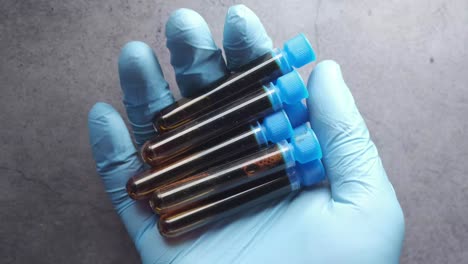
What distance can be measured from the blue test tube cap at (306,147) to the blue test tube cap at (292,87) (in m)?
0.10

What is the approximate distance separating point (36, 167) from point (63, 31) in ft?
1.62

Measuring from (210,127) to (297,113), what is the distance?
0.28 meters

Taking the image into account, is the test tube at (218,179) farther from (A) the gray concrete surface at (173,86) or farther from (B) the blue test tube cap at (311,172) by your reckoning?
(A) the gray concrete surface at (173,86)

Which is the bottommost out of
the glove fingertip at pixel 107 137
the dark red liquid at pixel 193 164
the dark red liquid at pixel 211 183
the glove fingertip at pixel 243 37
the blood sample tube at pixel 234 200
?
the blood sample tube at pixel 234 200

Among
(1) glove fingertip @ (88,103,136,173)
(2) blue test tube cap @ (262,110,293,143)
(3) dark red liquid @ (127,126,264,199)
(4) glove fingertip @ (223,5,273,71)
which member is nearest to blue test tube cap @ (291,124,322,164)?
(2) blue test tube cap @ (262,110,293,143)

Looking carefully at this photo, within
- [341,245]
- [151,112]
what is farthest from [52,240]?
[341,245]

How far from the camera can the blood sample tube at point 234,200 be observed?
122 centimetres

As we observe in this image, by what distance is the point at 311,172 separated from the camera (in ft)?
3.92

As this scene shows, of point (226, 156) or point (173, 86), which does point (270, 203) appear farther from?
point (173, 86)

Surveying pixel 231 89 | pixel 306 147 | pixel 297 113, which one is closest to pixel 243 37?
pixel 231 89

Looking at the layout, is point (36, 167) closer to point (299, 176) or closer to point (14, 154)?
point (14, 154)

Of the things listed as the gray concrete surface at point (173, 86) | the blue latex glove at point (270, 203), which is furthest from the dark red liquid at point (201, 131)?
the gray concrete surface at point (173, 86)

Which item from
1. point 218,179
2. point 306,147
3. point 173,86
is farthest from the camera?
point 173,86

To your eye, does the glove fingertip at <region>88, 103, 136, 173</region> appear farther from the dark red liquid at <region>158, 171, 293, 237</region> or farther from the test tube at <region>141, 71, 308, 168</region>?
the dark red liquid at <region>158, 171, 293, 237</region>
